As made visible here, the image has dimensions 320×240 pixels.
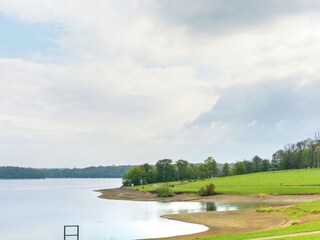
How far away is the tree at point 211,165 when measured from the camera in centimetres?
19088

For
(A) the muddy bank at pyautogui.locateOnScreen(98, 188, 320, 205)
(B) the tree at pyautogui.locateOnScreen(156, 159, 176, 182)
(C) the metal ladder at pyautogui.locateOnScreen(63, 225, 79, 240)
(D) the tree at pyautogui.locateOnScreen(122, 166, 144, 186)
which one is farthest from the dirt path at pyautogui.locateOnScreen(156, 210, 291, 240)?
(B) the tree at pyautogui.locateOnScreen(156, 159, 176, 182)

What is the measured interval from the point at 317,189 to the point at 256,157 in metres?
102

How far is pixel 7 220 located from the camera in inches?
2795

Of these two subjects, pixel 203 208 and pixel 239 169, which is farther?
pixel 239 169

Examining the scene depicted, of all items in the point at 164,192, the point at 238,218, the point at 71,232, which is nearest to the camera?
the point at 71,232

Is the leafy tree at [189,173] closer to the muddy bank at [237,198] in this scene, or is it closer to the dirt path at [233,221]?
the muddy bank at [237,198]

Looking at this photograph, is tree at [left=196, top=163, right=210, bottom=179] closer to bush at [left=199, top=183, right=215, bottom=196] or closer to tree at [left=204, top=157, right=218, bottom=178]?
tree at [left=204, top=157, right=218, bottom=178]

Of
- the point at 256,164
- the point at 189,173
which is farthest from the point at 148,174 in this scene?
the point at 256,164

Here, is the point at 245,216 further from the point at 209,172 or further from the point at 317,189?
the point at 209,172

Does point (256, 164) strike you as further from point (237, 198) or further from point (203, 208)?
point (203, 208)

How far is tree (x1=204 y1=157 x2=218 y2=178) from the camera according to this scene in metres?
191

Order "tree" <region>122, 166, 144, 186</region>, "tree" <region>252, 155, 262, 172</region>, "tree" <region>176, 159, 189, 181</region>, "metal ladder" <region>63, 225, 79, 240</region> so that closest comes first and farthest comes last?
1. "metal ladder" <region>63, 225, 79, 240</region>
2. "tree" <region>122, 166, 144, 186</region>
3. "tree" <region>176, 159, 189, 181</region>
4. "tree" <region>252, 155, 262, 172</region>

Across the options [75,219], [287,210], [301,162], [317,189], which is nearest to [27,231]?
[75,219]

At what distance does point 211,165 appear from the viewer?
191125 millimetres
